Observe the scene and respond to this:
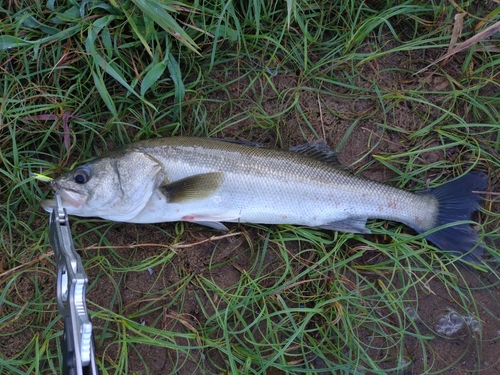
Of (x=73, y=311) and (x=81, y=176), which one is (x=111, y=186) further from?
(x=73, y=311)

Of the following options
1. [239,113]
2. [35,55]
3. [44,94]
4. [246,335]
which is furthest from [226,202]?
[35,55]

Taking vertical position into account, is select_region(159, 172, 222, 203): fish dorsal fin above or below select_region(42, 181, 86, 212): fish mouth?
below

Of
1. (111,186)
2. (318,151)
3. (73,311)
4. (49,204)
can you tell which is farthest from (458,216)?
(49,204)

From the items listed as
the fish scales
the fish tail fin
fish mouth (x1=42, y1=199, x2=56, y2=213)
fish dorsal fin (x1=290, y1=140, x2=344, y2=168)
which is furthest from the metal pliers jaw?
the fish tail fin

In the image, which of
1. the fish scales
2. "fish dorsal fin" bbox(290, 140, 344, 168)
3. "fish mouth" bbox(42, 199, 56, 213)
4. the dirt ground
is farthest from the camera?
"fish dorsal fin" bbox(290, 140, 344, 168)

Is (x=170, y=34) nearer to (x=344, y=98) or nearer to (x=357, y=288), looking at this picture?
(x=344, y=98)

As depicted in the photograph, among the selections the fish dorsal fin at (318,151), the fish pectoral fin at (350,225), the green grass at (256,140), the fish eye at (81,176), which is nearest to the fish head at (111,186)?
the fish eye at (81,176)

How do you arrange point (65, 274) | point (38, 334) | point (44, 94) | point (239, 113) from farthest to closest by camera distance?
point (239, 113) → point (44, 94) → point (38, 334) → point (65, 274)

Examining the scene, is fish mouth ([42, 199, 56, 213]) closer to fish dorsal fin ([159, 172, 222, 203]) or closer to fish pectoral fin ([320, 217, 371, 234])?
fish dorsal fin ([159, 172, 222, 203])
